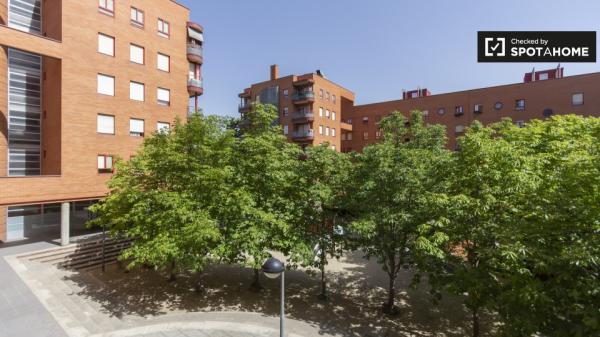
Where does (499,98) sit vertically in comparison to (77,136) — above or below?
above

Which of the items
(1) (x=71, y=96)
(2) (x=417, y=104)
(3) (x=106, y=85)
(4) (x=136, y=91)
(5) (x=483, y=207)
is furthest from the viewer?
(2) (x=417, y=104)

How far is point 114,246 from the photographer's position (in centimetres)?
1872

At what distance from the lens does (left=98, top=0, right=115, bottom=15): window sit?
62.2ft

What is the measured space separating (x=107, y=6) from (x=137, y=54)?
10.3 feet

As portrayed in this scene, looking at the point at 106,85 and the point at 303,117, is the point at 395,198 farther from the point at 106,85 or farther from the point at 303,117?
the point at 303,117

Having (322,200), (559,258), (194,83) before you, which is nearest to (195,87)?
(194,83)

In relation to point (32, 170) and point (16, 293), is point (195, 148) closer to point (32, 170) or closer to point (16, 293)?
point (16, 293)

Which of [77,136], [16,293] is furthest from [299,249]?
[77,136]

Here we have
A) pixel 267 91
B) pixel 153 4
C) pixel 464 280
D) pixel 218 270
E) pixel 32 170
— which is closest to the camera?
pixel 464 280

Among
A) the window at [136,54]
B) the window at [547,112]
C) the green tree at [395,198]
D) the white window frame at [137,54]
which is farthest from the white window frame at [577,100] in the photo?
the window at [136,54]

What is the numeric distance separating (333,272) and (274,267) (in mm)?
10657

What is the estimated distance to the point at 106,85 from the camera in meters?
19.1

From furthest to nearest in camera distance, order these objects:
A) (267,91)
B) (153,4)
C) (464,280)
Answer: (267,91) < (153,4) < (464,280)

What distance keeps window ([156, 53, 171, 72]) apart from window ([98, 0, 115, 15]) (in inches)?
148
